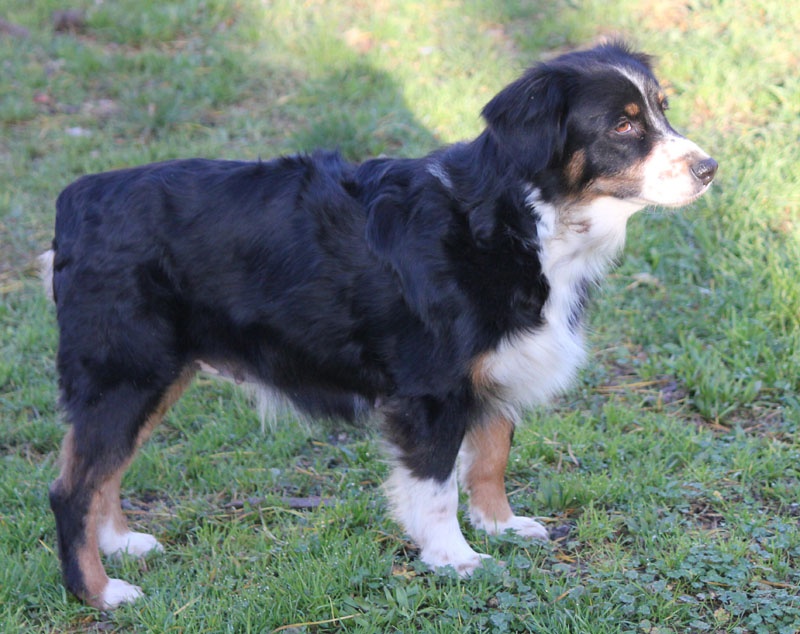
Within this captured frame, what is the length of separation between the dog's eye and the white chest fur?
0.74 ft

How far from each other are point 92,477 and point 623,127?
2149 mm

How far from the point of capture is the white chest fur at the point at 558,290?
3.17m

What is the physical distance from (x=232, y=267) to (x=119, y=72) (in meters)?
4.93

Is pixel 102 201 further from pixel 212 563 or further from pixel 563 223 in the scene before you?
pixel 563 223

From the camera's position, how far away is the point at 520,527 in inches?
140

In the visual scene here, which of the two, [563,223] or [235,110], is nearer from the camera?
[563,223]

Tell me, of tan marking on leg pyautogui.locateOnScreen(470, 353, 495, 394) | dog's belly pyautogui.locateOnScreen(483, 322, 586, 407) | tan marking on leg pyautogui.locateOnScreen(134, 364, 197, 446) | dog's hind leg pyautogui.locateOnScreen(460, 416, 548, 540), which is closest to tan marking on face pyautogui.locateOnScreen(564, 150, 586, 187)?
dog's belly pyautogui.locateOnScreen(483, 322, 586, 407)

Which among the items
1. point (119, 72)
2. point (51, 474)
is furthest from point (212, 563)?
point (119, 72)

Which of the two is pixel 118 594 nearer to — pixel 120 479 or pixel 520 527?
pixel 120 479

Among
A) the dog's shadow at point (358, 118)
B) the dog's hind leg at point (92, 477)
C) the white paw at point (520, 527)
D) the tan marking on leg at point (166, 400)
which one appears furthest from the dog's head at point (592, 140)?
the dog's shadow at point (358, 118)

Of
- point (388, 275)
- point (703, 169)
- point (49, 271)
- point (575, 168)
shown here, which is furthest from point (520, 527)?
point (49, 271)

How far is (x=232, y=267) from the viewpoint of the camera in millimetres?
3320

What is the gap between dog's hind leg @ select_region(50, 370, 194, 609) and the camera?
3266 millimetres

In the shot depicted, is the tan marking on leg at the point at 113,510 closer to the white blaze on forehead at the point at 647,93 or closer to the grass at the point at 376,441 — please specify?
the grass at the point at 376,441
